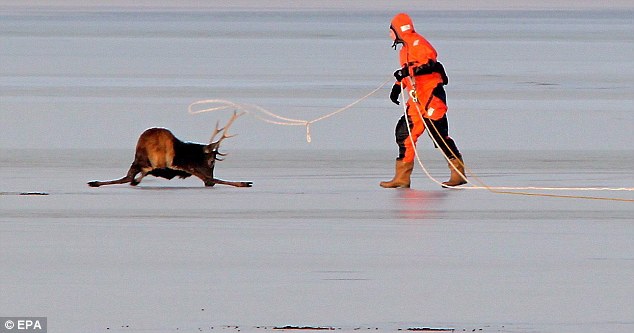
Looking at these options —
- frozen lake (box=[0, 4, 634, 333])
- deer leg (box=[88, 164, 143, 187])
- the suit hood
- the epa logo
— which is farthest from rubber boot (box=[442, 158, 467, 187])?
the epa logo

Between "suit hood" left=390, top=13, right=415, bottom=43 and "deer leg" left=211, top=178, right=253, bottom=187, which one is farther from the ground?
"suit hood" left=390, top=13, right=415, bottom=43

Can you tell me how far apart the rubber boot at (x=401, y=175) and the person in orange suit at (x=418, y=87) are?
82 mm

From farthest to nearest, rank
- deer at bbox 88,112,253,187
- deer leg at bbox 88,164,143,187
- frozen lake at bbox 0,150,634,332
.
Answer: deer leg at bbox 88,164,143,187 < deer at bbox 88,112,253,187 < frozen lake at bbox 0,150,634,332

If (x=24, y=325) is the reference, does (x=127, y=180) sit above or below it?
above

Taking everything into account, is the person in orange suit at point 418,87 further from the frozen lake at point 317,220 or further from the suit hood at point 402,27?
the frozen lake at point 317,220

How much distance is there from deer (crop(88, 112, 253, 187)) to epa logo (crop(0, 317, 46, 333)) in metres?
4.35

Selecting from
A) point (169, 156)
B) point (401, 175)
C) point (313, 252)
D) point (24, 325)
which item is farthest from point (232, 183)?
point (24, 325)

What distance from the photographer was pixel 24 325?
8148mm

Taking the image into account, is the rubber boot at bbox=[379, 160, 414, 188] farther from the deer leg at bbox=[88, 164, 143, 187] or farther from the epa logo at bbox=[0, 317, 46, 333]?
the epa logo at bbox=[0, 317, 46, 333]

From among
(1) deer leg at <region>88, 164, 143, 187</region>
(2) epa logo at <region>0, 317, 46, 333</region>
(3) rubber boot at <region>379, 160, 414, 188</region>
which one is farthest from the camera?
(3) rubber boot at <region>379, 160, 414, 188</region>

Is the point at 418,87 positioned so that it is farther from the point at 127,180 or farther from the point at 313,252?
the point at 313,252

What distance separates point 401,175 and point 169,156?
1.84 meters

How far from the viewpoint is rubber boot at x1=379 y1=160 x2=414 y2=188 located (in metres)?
13.2

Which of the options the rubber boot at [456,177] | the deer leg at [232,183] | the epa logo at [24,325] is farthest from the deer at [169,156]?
the epa logo at [24,325]
